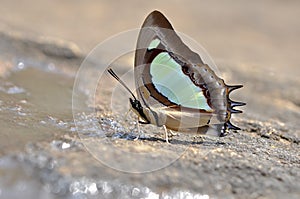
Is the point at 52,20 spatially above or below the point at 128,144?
above

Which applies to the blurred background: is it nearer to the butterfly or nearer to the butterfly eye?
the butterfly

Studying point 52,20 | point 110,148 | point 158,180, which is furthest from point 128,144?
point 52,20

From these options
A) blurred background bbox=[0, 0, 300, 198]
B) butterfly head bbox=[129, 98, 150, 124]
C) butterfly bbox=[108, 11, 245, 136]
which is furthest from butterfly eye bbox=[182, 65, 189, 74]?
blurred background bbox=[0, 0, 300, 198]

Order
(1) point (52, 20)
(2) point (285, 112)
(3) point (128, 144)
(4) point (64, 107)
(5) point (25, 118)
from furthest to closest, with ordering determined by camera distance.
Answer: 1. (1) point (52, 20)
2. (2) point (285, 112)
3. (4) point (64, 107)
4. (5) point (25, 118)
5. (3) point (128, 144)

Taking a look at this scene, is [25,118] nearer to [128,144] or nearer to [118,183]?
[128,144]

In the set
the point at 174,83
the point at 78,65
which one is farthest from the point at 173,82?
the point at 78,65
